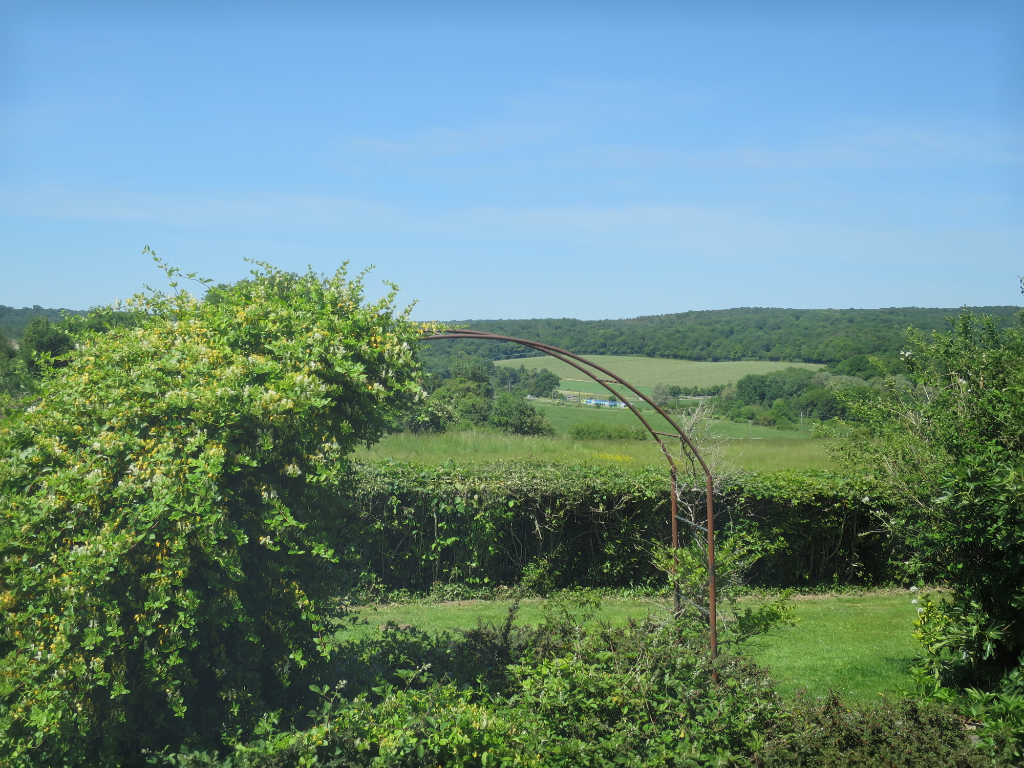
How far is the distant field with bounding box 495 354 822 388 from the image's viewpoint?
45.7 ft

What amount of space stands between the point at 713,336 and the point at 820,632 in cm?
1102

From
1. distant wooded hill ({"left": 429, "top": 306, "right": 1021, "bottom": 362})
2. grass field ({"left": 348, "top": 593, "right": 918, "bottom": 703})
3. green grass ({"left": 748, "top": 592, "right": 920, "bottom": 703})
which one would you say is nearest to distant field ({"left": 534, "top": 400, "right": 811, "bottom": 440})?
distant wooded hill ({"left": 429, "top": 306, "right": 1021, "bottom": 362})

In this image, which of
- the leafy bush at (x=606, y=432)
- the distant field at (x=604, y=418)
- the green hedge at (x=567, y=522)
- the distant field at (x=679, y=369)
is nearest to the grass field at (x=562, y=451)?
the distant field at (x=604, y=418)

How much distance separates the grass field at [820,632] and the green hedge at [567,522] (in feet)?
2.10

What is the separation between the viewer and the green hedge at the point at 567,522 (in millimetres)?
9695

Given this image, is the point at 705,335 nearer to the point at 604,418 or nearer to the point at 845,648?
the point at 604,418

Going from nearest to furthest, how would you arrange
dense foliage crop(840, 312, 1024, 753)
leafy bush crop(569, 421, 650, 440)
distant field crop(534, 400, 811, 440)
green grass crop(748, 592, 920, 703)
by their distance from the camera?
1. dense foliage crop(840, 312, 1024, 753)
2. green grass crop(748, 592, 920, 703)
3. distant field crop(534, 400, 811, 440)
4. leafy bush crop(569, 421, 650, 440)

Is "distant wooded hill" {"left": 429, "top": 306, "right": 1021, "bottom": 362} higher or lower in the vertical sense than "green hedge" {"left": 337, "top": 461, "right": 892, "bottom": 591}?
higher

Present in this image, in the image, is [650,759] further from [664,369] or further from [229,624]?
[664,369]

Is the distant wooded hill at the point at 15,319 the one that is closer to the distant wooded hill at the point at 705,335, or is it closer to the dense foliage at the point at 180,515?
the distant wooded hill at the point at 705,335

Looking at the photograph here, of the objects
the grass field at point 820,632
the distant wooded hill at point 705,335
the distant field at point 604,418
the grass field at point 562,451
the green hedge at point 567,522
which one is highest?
the distant wooded hill at point 705,335

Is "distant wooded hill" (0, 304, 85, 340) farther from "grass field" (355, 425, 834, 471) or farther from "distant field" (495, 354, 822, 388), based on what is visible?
"distant field" (495, 354, 822, 388)

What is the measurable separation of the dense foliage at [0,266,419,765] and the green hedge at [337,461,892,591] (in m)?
4.98

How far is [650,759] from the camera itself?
358cm
